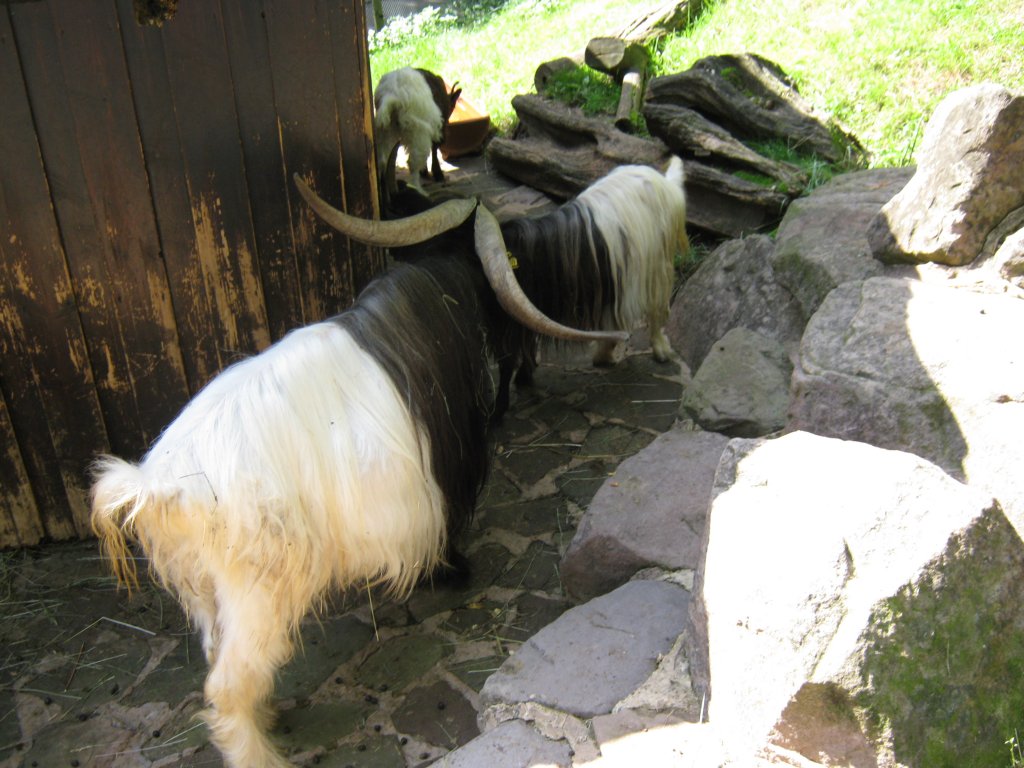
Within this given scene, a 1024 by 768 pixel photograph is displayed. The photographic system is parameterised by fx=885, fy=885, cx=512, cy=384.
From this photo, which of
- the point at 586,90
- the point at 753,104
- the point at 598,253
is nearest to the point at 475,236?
the point at 598,253

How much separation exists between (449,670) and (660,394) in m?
2.06

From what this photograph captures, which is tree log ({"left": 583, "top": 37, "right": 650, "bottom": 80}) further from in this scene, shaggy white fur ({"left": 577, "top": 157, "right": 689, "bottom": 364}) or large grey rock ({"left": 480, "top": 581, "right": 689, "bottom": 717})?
large grey rock ({"left": 480, "top": 581, "right": 689, "bottom": 717})

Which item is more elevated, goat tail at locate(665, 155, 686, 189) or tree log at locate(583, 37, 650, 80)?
tree log at locate(583, 37, 650, 80)

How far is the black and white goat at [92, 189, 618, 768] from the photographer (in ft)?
8.42

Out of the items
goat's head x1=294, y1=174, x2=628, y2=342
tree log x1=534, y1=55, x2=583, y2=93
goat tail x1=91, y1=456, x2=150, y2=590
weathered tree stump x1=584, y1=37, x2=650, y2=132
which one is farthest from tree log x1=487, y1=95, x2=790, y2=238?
goat tail x1=91, y1=456, x2=150, y2=590

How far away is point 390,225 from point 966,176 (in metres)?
2.24

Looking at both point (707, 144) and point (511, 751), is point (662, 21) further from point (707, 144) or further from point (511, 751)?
point (511, 751)

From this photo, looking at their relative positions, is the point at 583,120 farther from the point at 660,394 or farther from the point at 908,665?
the point at 908,665

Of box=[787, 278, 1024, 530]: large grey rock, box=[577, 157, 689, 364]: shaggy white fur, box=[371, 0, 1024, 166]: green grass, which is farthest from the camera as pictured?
box=[371, 0, 1024, 166]: green grass

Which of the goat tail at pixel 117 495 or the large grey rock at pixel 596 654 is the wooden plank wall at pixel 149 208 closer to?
the goat tail at pixel 117 495

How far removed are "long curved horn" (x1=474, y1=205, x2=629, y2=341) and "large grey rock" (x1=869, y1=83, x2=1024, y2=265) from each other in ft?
4.34

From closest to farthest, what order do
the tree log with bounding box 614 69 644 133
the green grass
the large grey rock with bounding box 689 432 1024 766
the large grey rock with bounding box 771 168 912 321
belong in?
1. the large grey rock with bounding box 689 432 1024 766
2. the large grey rock with bounding box 771 168 912 321
3. the green grass
4. the tree log with bounding box 614 69 644 133

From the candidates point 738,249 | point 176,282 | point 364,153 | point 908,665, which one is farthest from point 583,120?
point 908,665

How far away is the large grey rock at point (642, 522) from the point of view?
3.20 m
